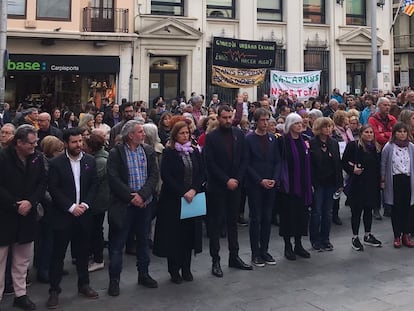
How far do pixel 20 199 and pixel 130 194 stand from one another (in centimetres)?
122

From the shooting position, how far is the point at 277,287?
608 centimetres

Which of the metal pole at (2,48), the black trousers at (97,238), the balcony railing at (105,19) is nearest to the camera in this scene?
the black trousers at (97,238)

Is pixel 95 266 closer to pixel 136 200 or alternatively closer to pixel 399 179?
pixel 136 200

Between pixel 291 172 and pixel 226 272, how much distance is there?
1727 millimetres

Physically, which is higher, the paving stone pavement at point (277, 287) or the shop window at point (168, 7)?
the shop window at point (168, 7)

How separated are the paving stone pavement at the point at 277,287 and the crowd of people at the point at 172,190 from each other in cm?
18

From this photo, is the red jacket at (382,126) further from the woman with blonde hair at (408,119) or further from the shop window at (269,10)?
the shop window at (269,10)

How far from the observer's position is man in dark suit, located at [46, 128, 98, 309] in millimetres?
5598

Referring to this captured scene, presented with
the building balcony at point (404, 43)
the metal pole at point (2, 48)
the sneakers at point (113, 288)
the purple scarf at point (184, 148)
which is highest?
the building balcony at point (404, 43)

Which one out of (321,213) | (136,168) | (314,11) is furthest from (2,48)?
(314,11)

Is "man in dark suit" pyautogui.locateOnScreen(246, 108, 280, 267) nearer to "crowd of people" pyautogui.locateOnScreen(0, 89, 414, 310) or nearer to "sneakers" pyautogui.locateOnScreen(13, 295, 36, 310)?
"crowd of people" pyautogui.locateOnScreen(0, 89, 414, 310)

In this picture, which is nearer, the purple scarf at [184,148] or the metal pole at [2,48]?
the purple scarf at [184,148]

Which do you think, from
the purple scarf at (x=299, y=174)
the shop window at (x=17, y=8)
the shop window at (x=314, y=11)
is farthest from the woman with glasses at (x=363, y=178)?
the shop window at (x=314, y=11)

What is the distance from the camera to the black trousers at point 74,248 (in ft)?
18.5
